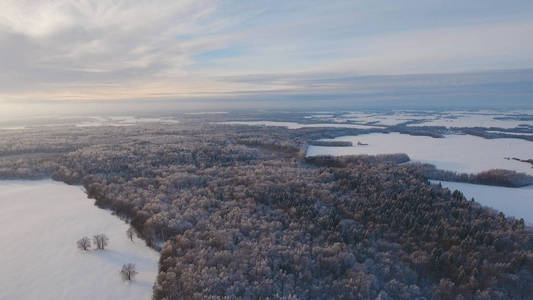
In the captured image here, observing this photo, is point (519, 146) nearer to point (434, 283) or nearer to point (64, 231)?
point (434, 283)

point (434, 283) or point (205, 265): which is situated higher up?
point (205, 265)

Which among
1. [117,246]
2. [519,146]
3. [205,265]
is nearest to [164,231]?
[117,246]

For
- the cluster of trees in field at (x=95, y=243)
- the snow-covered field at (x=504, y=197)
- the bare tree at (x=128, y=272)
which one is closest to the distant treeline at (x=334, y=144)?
the snow-covered field at (x=504, y=197)

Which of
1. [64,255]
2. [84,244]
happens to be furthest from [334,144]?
[64,255]

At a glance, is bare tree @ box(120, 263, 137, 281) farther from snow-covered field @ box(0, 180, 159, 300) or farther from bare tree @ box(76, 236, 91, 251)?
bare tree @ box(76, 236, 91, 251)

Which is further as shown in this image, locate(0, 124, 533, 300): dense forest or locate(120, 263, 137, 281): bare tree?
locate(120, 263, 137, 281): bare tree

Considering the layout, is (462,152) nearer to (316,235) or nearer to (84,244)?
(316,235)

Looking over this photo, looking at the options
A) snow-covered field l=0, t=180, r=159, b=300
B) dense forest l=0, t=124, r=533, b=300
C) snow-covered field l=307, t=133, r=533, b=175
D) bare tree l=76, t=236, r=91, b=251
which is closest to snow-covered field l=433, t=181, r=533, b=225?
dense forest l=0, t=124, r=533, b=300
